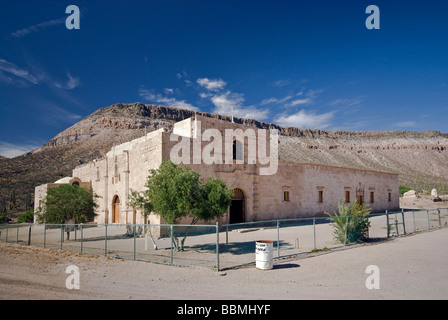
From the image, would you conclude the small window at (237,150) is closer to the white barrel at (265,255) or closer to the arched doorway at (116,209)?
the arched doorway at (116,209)

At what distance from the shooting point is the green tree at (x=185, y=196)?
13391 mm

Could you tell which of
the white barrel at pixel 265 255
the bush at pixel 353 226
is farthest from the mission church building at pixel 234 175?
the white barrel at pixel 265 255

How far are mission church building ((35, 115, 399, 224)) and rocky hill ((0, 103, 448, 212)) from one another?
35.9 meters

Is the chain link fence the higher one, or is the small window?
the small window

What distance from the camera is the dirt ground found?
739cm

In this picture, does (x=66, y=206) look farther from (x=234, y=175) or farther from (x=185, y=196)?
(x=185, y=196)

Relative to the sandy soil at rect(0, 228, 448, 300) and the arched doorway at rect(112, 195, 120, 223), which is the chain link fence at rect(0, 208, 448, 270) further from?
the arched doorway at rect(112, 195, 120, 223)

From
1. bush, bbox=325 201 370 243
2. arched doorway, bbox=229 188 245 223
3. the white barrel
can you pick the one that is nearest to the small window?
arched doorway, bbox=229 188 245 223

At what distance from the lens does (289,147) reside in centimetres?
9506

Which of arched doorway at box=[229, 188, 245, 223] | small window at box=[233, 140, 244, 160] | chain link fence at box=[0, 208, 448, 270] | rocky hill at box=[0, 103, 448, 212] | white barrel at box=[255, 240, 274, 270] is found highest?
rocky hill at box=[0, 103, 448, 212]

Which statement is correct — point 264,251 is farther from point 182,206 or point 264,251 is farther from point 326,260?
point 182,206

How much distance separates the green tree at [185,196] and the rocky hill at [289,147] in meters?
50.0

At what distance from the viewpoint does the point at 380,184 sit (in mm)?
34594

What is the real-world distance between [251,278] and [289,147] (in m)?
88.4
